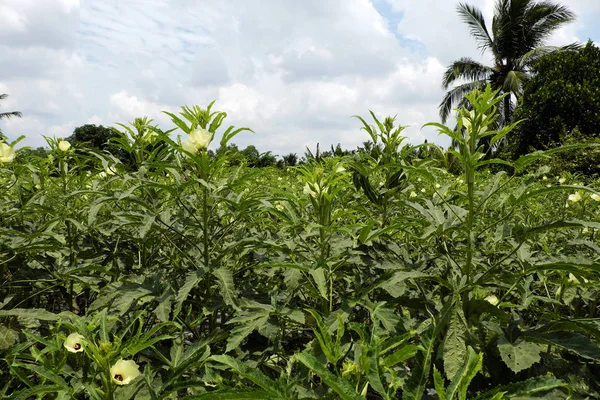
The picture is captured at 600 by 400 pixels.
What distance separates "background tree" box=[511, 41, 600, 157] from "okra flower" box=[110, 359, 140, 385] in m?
18.2

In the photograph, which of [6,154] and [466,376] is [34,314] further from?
[466,376]

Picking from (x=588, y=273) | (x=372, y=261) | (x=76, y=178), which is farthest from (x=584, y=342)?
(x=76, y=178)

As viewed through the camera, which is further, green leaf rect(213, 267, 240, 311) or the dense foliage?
green leaf rect(213, 267, 240, 311)

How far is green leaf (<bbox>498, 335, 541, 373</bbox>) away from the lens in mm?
1072

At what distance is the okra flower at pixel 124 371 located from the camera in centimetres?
114

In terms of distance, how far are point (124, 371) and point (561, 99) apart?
63.3 ft

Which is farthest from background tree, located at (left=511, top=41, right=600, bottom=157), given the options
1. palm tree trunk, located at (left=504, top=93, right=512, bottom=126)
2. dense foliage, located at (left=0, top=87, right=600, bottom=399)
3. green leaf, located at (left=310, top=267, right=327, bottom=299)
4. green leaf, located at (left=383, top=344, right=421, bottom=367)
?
green leaf, located at (left=383, top=344, right=421, bottom=367)

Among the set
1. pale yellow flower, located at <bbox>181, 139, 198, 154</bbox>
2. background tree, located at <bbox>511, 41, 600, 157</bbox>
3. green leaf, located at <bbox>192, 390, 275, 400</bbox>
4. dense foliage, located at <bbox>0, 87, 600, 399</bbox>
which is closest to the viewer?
green leaf, located at <bbox>192, 390, 275, 400</bbox>

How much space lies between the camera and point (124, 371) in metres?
1.16

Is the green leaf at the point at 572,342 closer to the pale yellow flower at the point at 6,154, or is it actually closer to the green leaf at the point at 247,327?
the green leaf at the point at 247,327

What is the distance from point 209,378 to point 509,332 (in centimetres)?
84

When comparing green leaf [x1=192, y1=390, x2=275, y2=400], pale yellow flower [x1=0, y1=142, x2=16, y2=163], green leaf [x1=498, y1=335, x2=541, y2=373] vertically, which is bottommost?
green leaf [x1=498, y1=335, x2=541, y2=373]

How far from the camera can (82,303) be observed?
272 cm

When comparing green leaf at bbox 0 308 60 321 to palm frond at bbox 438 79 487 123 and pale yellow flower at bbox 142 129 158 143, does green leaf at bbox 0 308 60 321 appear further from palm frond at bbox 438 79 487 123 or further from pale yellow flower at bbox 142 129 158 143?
palm frond at bbox 438 79 487 123
